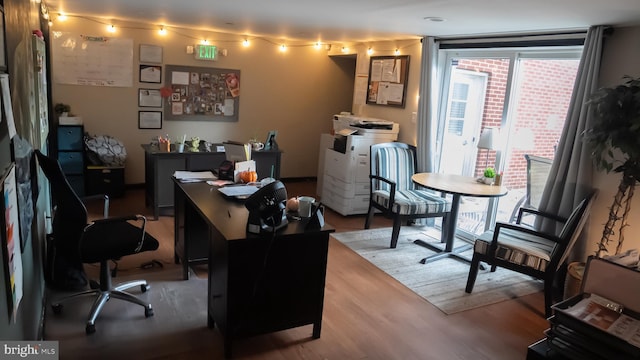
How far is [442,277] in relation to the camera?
3777mm

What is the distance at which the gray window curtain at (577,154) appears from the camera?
11.1ft

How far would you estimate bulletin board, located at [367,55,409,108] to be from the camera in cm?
529

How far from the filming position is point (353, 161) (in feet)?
16.8

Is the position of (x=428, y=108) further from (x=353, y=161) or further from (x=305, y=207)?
(x=305, y=207)

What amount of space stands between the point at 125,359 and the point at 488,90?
161 inches

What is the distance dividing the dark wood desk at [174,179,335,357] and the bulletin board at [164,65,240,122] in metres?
3.59

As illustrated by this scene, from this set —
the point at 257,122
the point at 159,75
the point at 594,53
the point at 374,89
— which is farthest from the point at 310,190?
the point at 594,53

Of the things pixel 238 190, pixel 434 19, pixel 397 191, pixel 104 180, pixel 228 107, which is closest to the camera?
pixel 238 190

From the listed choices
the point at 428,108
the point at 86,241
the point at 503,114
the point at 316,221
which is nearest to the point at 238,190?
the point at 316,221

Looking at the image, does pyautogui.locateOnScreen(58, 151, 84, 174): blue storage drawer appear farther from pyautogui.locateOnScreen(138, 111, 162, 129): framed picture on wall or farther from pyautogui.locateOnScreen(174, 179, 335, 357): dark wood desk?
pyautogui.locateOnScreen(174, 179, 335, 357): dark wood desk

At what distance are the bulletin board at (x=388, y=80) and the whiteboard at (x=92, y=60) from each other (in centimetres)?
309

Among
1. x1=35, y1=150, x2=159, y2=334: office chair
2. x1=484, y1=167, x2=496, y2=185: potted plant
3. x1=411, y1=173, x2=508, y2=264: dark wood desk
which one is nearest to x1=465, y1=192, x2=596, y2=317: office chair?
x1=411, y1=173, x2=508, y2=264: dark wood desk

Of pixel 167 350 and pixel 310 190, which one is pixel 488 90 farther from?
pixel 167 350

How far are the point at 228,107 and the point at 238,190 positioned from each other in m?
3.55
